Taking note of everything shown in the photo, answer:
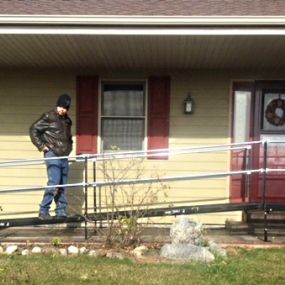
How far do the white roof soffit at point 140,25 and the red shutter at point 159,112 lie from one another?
2.18m

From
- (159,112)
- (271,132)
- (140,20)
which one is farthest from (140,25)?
(271,132)

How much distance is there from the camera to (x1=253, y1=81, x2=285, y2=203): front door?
30.0 ft

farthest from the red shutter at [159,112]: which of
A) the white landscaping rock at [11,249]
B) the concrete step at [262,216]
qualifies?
the white landscaping rock at [11,249]

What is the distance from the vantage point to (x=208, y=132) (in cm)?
925

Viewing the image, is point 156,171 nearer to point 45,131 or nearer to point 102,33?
point 45,131

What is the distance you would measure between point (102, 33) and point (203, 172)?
3225 mm

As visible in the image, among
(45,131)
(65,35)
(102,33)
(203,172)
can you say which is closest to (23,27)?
(65,35)

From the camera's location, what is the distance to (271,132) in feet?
30.2

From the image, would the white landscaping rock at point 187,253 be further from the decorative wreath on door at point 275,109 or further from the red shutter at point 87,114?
the decorative wreath on door at point 275,109

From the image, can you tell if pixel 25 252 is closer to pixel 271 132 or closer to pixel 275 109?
pixel 271 132

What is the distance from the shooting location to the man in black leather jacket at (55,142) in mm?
8039

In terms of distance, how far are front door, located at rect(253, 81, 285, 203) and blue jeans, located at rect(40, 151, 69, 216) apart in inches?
123

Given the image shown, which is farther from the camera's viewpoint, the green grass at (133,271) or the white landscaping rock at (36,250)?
the white landscaping rock at (36,250)

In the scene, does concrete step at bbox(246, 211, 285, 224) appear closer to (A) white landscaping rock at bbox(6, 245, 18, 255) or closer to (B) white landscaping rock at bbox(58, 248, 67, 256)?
(B) white landscaping rock at bbox(58, 248, 67, 256)
